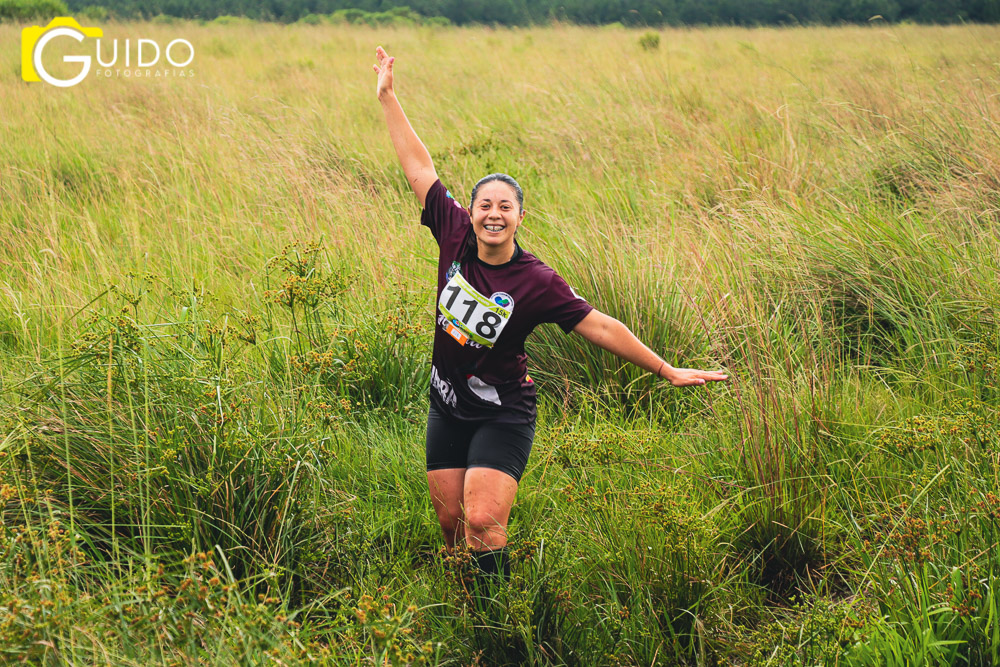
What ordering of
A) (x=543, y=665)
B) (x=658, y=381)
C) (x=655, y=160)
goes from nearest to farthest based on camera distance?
(x=543, y=665) → (x=658, y=381) → (x=655, y=160)

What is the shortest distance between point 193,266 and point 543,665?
353 cm

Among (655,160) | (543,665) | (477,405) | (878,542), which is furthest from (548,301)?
(655,160)

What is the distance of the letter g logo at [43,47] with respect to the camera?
1033 centimetres

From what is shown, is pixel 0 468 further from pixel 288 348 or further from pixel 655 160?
pixel 655 160

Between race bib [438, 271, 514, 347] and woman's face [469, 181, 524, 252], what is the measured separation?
19 cm

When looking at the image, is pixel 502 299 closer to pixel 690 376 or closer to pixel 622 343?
pixel 622 343

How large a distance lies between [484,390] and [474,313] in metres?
0.28

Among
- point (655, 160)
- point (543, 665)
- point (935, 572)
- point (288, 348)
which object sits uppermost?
point (655, 160)

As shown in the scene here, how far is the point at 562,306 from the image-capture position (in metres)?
2.86

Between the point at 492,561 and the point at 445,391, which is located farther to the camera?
the point at 445,391

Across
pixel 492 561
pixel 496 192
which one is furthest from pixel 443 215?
pixel 492 561

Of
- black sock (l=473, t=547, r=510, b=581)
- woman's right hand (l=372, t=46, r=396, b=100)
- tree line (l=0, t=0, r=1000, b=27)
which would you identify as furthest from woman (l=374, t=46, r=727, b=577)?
tree line (l=0, t=0, r=1000, b=27)

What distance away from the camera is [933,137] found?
230 inches

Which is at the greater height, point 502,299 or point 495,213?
point 495,213
